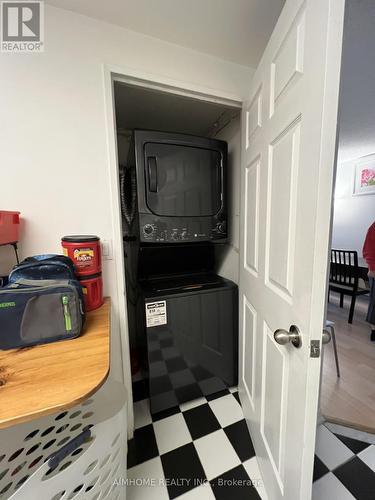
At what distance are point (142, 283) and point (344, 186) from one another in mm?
4630

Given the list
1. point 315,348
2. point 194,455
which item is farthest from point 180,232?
point 194,455

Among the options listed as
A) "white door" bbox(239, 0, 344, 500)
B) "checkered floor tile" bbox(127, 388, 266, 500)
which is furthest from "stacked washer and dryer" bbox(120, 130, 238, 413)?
"white door" bbox(239, 0, 344, 500)

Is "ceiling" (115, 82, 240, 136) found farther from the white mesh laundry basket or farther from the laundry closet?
the white mesh laundry basket

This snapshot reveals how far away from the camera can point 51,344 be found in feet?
2.38

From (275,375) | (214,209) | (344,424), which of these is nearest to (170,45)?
(214,209)

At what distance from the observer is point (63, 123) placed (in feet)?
3.23

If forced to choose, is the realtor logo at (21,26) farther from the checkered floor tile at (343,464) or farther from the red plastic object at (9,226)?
the checkered floor tile at (343,464)

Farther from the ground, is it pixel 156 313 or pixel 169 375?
→ pixel 156 313

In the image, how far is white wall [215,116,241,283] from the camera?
1.56 metres

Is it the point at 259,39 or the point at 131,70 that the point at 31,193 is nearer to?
the point at 131,70

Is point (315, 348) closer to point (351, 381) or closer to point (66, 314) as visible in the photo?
point (66, 314)

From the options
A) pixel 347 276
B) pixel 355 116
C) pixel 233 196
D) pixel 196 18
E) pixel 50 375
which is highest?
pixel 355 116

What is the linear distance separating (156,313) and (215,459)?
0.86 m

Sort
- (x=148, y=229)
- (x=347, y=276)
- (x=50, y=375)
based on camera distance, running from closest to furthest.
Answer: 1. (x=50, y=375)
2. (x=148, y=229)
3. (x=347, y=276)
